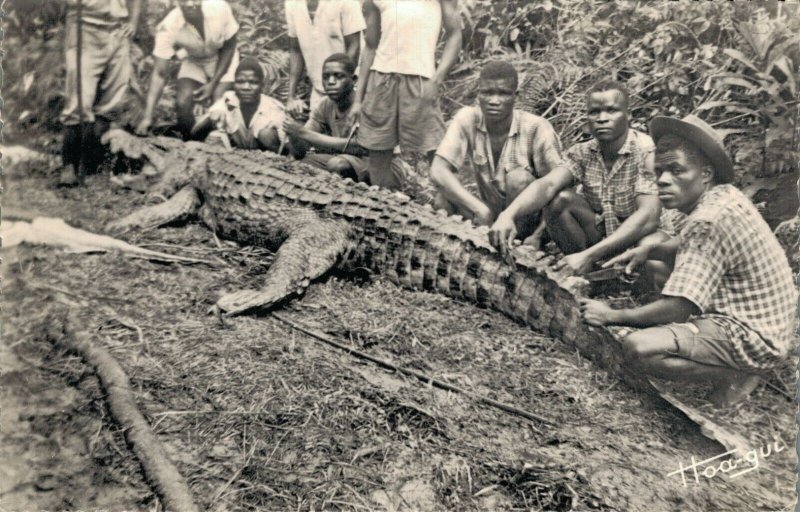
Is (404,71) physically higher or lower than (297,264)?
higher

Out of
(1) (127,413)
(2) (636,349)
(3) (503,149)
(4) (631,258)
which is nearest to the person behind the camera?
(1) (127,413)

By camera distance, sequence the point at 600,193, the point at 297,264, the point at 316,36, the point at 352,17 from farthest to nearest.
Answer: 1. the point at 316,36
2. the point at 352,17
3. the point at 297,264
4. the point at 600,193

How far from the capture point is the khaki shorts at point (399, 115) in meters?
3.73

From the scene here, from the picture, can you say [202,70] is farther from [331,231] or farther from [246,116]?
[331,231]

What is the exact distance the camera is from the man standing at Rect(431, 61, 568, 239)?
3529 millimetres

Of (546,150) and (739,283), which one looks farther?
(546,150)

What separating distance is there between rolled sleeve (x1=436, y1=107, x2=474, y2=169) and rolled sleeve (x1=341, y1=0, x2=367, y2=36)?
0.80 m

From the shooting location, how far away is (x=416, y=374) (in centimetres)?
309

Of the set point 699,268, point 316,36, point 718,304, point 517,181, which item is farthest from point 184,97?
point 718,304

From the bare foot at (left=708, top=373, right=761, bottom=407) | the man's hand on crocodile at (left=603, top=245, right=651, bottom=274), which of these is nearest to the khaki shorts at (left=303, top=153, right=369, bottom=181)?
the man's hand on crocodile at (left=603, top=245, right=651, bottom=274)

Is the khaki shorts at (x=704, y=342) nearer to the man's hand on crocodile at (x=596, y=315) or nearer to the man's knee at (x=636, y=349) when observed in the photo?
the man's knee at (x=636, y=349)

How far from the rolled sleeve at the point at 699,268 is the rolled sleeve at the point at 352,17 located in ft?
7.14

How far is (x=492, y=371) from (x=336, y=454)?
2.89 ft

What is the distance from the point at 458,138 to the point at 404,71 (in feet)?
1.74
